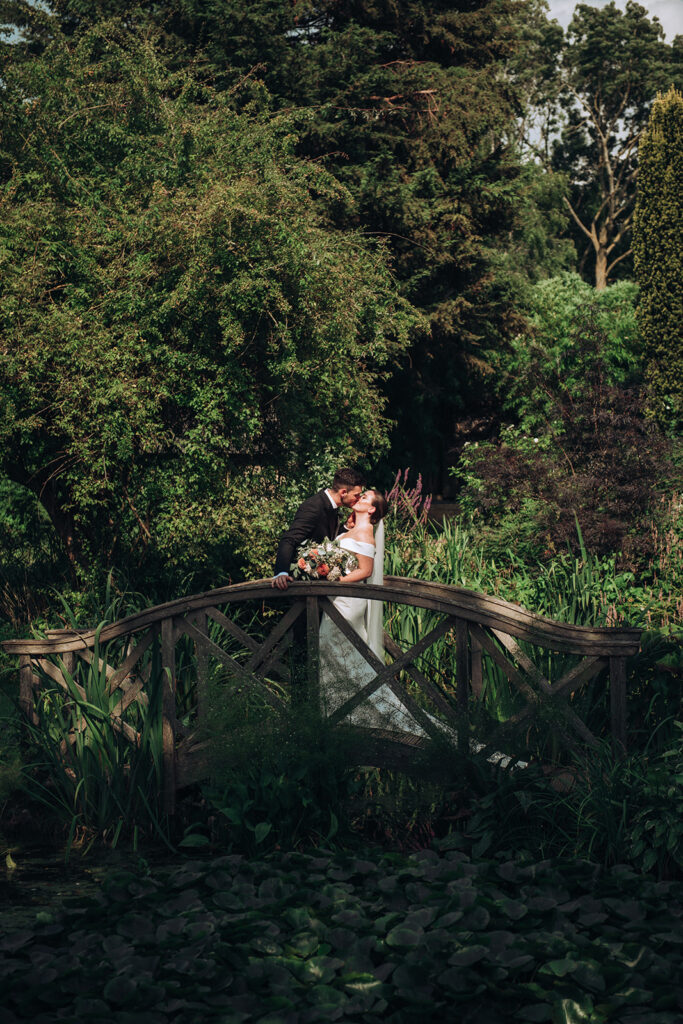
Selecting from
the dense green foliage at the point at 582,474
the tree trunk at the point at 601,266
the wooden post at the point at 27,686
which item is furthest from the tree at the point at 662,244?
the wooden post at the point at 27,686

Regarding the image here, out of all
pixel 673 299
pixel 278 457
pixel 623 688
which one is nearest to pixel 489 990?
pixel 623 688

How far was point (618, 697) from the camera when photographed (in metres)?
5.25

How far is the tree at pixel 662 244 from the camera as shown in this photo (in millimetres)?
18969

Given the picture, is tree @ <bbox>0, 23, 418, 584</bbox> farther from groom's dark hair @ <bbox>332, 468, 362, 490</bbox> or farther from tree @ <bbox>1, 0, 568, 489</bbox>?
tree @ <bbox>1, 0, 568, 489</bbox>

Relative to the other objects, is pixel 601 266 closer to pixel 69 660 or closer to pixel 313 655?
pixel 69 660

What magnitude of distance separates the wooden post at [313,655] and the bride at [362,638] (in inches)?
1.7

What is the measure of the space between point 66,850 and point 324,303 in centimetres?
575

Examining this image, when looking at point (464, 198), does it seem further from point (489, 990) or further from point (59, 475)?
point (489, 990)

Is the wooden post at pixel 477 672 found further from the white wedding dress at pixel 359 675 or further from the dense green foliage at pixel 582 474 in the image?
the dense green foliage at pixel 582 474

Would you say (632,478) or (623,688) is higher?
(632,478)

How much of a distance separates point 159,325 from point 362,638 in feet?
14.3

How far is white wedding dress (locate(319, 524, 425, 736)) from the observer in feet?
18.0

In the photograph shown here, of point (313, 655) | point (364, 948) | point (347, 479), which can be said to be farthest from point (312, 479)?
point (364, 948)

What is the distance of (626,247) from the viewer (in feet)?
115
